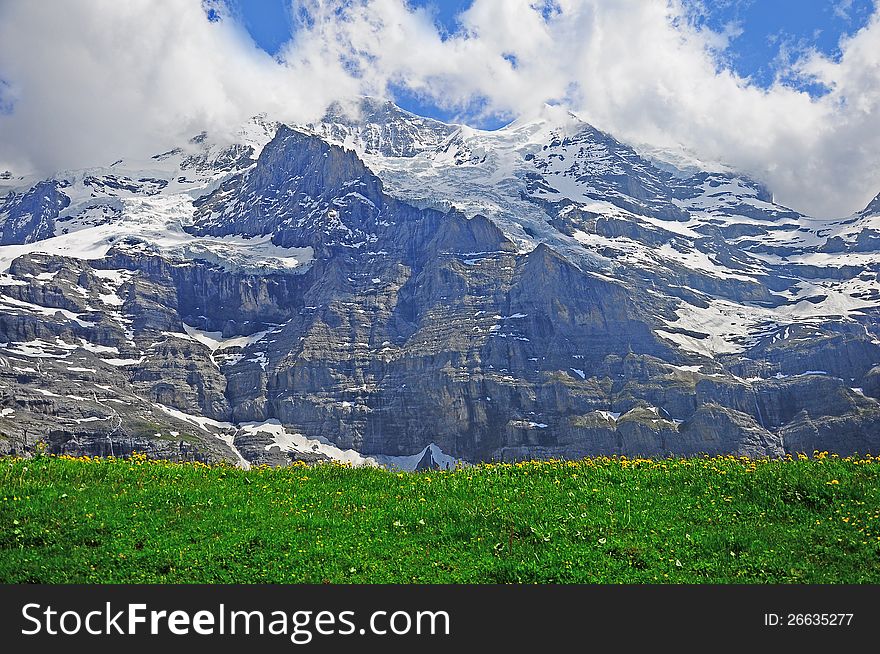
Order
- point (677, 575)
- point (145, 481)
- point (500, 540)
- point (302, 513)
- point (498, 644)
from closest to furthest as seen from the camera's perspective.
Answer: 1. point (498, 644)
2. point (677, 575)
3. point (500, 540)
4. point (302, 513)
5. point (145, 481)

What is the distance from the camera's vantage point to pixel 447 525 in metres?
19.6

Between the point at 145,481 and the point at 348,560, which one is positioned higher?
the point at 145,481

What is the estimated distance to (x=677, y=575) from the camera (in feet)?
55.4

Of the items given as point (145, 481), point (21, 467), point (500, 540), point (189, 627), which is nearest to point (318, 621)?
point (189, 627)

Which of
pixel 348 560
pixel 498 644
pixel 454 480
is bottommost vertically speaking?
pixel 498 644

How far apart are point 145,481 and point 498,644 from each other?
491 inches

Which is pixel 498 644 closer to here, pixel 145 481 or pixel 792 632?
→ pixel 792 632

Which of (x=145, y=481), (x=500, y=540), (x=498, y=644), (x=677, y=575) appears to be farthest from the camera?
(x=145, y=481)

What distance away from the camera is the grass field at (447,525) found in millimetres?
17141

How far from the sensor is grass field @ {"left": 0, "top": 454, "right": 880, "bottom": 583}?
17141 millimetres

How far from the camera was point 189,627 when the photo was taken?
576 inches

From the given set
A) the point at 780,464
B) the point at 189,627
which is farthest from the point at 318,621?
the point at 780,464

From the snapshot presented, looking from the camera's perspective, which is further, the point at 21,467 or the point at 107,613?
the point at 21,467

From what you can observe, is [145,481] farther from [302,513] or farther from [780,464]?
[780,464]
